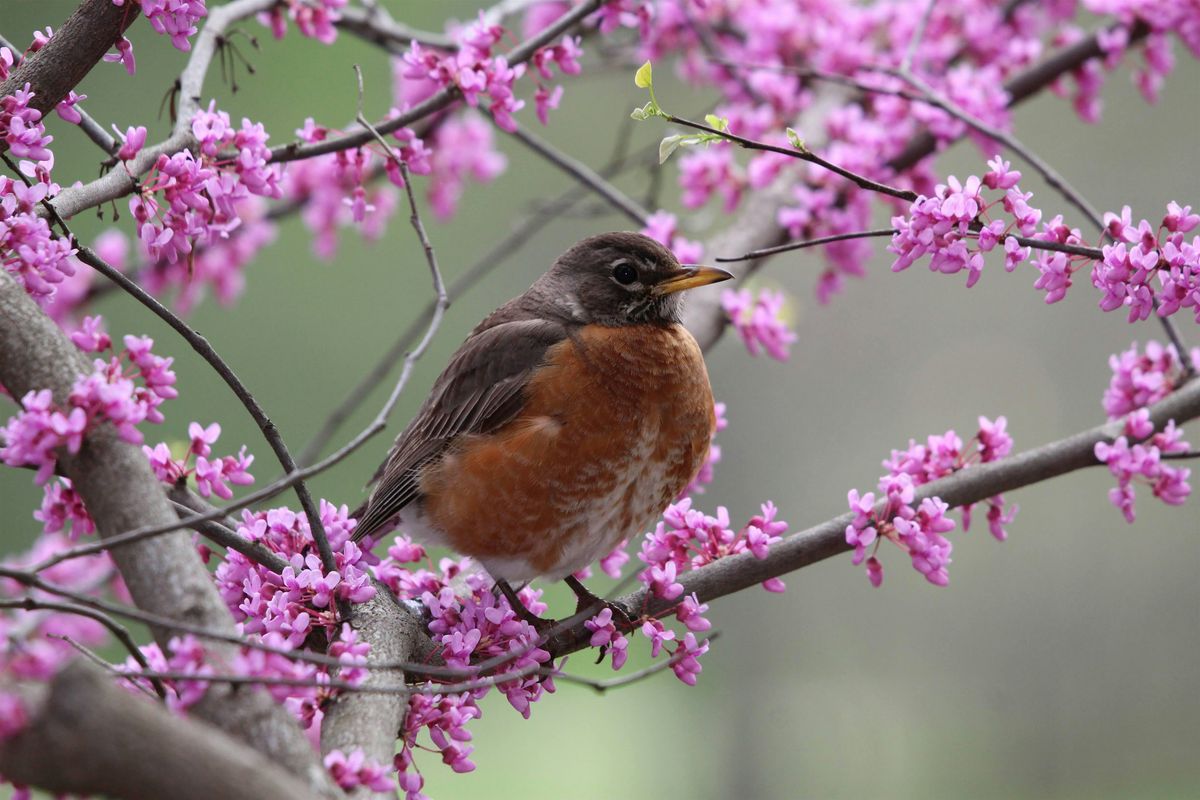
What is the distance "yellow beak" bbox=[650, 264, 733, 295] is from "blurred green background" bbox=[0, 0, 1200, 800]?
3.66 metres

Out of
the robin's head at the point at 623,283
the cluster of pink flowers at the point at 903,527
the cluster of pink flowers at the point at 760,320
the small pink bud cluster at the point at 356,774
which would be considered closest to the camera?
the small pink bud cluster at the point at 356,774

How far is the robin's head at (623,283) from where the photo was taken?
2590mm

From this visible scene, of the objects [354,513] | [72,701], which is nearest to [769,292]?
[354,513]

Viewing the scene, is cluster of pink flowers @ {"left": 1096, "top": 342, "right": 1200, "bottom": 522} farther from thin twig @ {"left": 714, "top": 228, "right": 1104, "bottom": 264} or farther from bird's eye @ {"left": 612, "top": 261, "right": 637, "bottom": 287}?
bird's eye @ {"left": 612, "top": 261, "right": 637, "bottom": 287}

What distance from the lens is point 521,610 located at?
2.22 meters

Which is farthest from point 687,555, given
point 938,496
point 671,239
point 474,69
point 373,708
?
point 671,239

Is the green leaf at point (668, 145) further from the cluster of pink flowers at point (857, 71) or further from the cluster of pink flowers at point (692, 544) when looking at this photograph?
the cluster of pink flowers at point (857, 71)

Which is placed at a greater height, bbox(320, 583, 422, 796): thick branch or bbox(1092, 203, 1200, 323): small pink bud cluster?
bbox(1092, 203, 1200, 323): small pink bud cluster

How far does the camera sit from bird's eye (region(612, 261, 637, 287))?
8.63 feet

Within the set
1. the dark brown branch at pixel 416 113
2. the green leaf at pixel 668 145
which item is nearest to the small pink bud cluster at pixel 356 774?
the green leaf at pixel 668 145

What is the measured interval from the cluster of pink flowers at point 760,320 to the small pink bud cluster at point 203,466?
4.18 feet

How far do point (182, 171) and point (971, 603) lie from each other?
563 cm

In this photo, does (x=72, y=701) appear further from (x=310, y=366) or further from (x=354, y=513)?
(x=310, y=366)

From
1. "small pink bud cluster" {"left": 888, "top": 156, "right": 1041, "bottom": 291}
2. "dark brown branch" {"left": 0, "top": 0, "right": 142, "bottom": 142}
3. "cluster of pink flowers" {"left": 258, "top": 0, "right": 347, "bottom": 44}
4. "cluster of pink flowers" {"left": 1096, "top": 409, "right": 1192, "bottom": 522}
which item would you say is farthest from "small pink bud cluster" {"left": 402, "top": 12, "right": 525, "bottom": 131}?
"cluster of pink flowers" {"left": 1096, "top": 409, "right": 1192, "bottom": 522}
